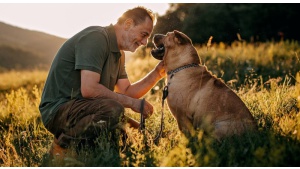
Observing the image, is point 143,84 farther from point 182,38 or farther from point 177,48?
→ point 182,38

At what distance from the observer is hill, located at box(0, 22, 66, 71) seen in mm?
18703

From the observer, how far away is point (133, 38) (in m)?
4.44

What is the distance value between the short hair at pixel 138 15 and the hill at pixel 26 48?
1447 centimetres

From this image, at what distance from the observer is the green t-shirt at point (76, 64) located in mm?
3939

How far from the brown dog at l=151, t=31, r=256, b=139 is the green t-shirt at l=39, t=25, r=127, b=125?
0.69 metres

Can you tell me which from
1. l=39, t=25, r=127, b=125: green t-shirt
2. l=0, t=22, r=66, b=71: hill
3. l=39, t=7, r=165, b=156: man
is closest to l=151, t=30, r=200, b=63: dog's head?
l=39, t=7, r=165, b=156: man

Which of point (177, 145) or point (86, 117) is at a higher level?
point (86, 117)

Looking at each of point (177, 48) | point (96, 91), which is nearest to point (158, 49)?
point (177, 48)

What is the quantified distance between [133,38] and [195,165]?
6.43ft

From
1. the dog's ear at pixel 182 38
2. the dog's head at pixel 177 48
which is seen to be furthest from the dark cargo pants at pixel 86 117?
the dog's ear at pixel 182 38

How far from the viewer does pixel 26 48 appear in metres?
21.5

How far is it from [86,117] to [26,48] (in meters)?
18.9

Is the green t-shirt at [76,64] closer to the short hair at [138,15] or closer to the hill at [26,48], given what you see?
the short hair at [138,15]

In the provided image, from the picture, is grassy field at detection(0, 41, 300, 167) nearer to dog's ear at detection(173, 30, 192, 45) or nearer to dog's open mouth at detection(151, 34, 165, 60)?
dog's open mouth at detection(151, 34, 165, 60)
